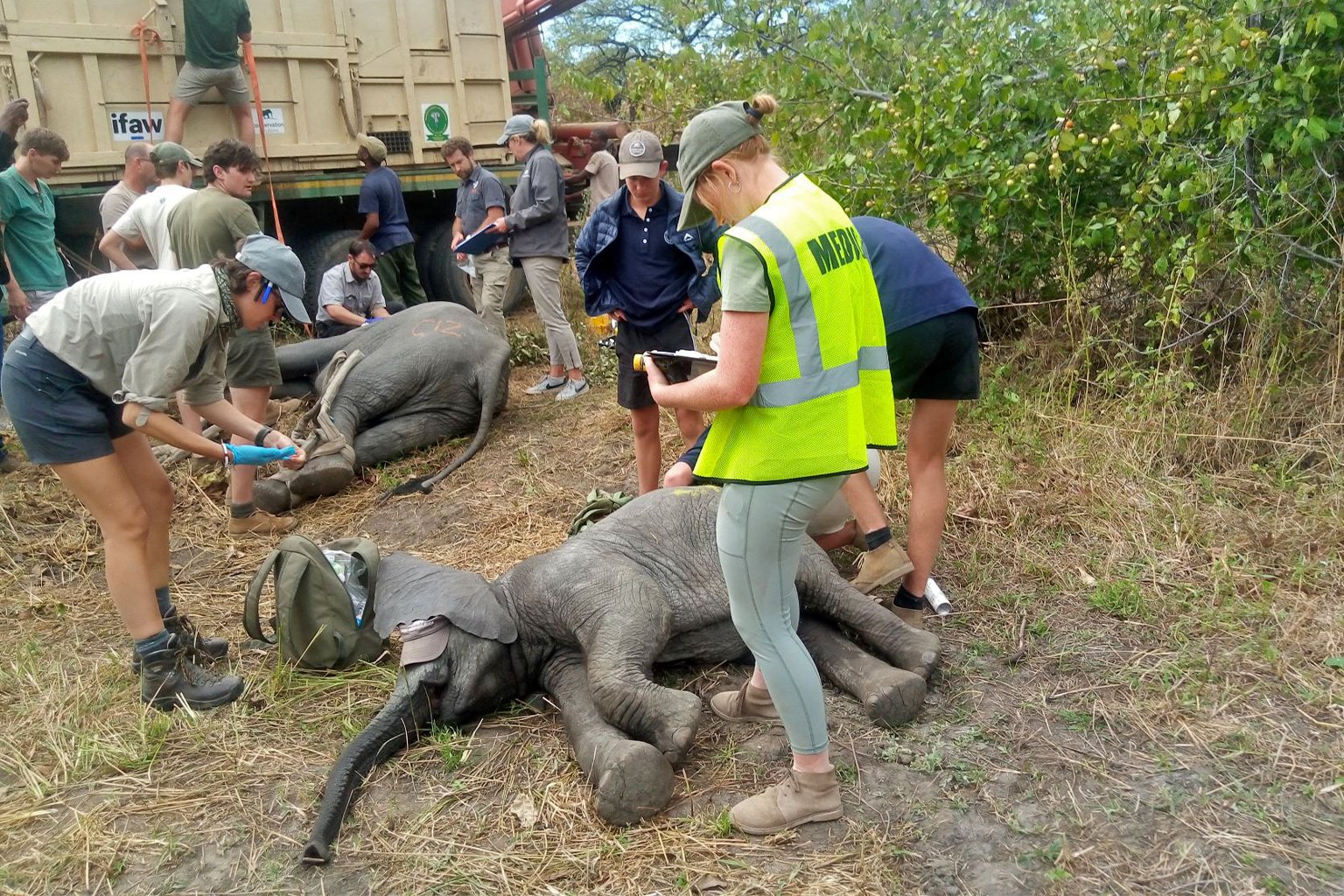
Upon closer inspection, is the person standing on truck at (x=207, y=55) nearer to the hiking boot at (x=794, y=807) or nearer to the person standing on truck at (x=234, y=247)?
the person standing on truck at (x=234, y=247)

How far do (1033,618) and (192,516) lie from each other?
14.4 ft

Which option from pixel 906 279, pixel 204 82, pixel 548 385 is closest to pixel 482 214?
pixel 548 385

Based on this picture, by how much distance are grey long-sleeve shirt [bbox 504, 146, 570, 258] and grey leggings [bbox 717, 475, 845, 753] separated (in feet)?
16.9

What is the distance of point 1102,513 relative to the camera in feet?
14.1

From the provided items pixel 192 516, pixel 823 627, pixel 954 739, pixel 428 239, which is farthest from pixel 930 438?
pixel 428 239

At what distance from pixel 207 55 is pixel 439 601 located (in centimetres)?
595

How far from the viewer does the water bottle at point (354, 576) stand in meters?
3.76

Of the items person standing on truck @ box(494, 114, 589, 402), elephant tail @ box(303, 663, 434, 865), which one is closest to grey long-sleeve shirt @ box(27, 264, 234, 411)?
elephant tail @ box(303, 663, 434, 865)

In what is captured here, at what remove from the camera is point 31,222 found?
6.31m

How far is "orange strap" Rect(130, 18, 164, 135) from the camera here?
24.5 ft

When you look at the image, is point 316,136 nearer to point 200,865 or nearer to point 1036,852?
point 200,865

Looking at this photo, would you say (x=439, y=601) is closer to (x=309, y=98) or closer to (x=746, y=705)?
(x=746, y=705)

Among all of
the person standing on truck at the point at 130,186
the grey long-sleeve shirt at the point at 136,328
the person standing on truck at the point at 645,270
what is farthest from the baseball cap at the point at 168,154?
the grey long-sleeve shirt at the point at 136,328

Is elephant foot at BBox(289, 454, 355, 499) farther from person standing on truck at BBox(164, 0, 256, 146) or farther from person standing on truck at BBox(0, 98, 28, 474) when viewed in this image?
person standing on truck at BBox(164, 0, 256, 146)
